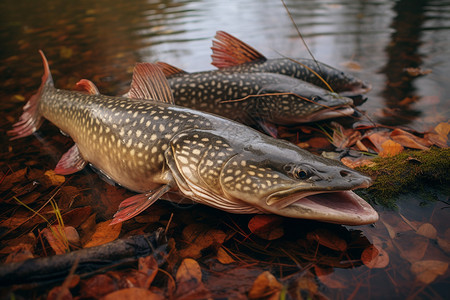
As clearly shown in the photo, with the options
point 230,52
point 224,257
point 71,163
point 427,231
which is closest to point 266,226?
point 224,257

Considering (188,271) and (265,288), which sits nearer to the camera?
(265,288)

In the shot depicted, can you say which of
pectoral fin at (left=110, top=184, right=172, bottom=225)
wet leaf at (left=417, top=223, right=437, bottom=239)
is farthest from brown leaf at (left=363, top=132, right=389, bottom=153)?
pectoral fin at (left=110, top=184, right=172, bottom=225)

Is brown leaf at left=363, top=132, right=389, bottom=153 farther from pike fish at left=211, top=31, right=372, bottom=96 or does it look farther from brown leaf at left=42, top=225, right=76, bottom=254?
brown leaf at left=42, top=225, right=76, bottom=254

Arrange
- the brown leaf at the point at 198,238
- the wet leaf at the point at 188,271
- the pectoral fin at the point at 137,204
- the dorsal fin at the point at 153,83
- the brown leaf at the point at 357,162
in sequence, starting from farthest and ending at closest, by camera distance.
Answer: the dorsal fin at the point at 153,83, the brown leaf at the point at 357,162, the pectoral fin at the point at 137,204, the brown leaf at the point at 198,238, the wet leaf at the point at 188,271

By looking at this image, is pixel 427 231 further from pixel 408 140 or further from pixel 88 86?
pixel 88 86

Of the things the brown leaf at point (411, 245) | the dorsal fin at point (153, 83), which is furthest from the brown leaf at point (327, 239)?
the dorsal fin at point (153, 83)

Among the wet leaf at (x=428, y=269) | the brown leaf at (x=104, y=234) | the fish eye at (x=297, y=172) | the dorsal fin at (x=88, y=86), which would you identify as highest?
the dorsal fin at (x=88, y=86)

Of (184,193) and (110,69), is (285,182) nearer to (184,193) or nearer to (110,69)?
(184,193)

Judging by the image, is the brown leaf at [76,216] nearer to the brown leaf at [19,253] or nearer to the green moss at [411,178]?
the brown leaf at [19,253]
